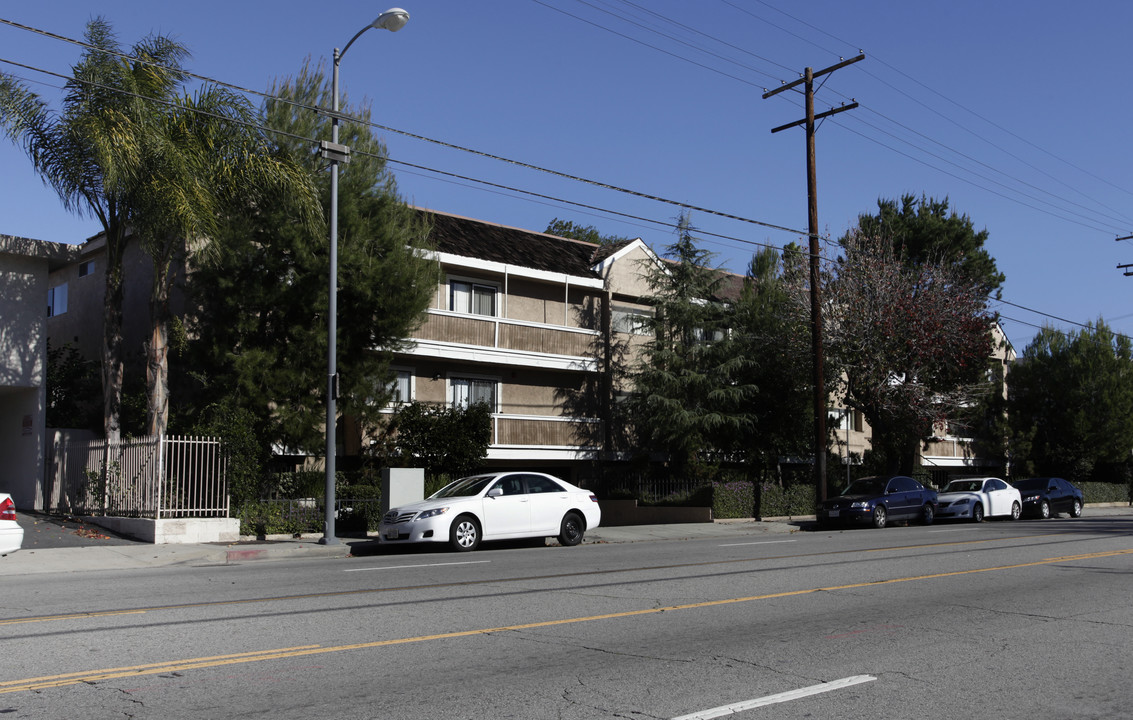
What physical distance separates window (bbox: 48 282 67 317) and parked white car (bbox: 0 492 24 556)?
673 inches

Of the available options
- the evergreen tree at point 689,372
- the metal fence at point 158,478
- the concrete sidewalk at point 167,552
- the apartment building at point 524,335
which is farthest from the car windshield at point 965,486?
the metal fence at point 158,478

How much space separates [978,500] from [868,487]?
14.5 feet

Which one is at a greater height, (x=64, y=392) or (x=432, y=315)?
(x=432, y=315)

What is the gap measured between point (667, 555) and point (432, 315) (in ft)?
40.8

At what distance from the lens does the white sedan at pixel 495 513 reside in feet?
55.1

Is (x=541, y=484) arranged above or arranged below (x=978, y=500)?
above

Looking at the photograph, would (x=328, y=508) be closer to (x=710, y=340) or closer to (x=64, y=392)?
(x=64, y=392)

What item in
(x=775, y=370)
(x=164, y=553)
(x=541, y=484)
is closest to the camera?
(x=164, y=553)

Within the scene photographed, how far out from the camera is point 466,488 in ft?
58.7

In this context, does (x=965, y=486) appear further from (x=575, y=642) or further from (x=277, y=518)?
(x=575, y=642)

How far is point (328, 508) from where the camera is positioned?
695 inches

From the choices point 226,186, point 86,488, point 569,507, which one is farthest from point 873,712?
point 86,488

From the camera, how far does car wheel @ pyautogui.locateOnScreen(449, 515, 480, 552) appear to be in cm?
1688

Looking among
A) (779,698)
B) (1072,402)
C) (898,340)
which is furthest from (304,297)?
(1072,402)
